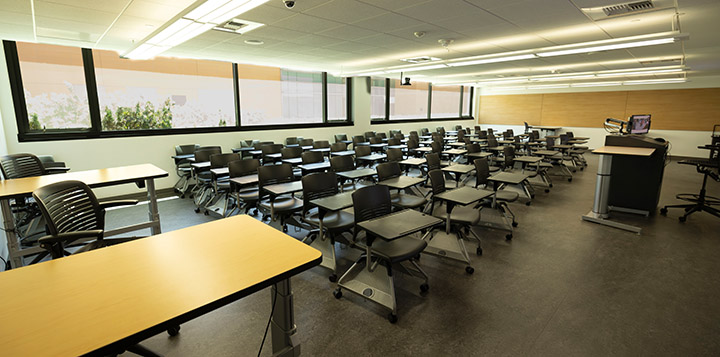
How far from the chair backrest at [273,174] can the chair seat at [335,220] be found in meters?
0.84

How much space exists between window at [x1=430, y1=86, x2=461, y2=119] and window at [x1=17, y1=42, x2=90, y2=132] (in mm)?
11711

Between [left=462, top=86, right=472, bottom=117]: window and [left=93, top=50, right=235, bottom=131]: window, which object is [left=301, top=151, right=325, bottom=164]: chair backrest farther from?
[left=462, top=86, right=472, bottom=117]: window

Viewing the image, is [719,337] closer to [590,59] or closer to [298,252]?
[298,252]

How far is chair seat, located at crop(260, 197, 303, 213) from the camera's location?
3977 millimetres

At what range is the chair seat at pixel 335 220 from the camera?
3.36 m

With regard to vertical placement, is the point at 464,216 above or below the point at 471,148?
below

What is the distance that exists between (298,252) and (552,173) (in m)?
9.00

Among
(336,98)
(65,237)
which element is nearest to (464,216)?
(65,237)

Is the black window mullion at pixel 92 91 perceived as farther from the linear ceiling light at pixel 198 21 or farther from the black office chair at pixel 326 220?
the black office chair at pixel 326 220

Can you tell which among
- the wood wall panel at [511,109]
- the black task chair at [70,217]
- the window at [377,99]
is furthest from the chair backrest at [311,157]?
the wood wall panel at [511,109]

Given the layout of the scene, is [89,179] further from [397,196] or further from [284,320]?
[397,196]

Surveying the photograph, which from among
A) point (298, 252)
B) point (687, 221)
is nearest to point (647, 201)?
point (687, 221)

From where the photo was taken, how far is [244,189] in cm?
496

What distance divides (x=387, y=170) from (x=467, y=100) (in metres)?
13.5
